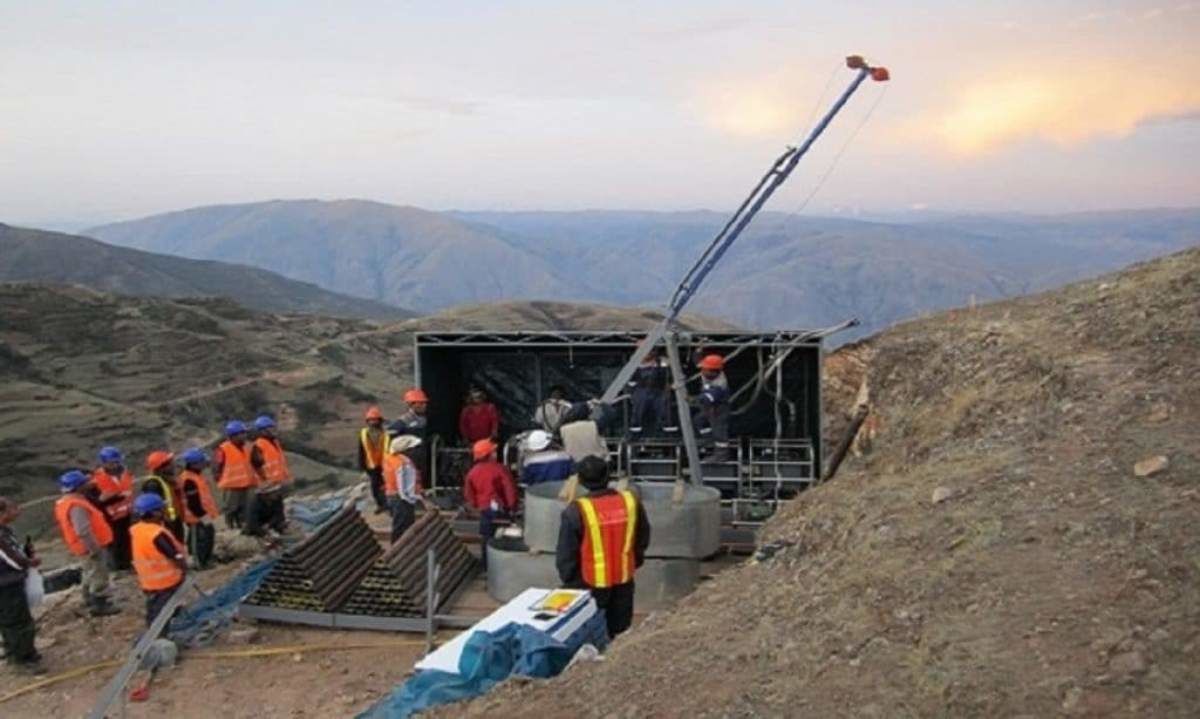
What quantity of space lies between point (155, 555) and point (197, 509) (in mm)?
2941

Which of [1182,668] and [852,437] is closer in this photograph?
[1182,668]

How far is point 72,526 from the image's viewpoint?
1162cm

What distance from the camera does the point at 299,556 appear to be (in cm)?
1148

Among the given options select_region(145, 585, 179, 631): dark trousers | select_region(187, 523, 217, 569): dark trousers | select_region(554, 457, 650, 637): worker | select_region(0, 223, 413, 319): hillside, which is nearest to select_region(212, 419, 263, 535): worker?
select_region(187, 523, 217, 569): dark trousers

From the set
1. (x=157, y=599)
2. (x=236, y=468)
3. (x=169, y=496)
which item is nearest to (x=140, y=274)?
(x=236, y=468)

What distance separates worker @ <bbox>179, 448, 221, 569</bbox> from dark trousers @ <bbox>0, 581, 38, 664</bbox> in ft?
8.56

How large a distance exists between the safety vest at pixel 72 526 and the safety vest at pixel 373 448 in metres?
3.57

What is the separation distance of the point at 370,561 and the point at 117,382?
29.9m

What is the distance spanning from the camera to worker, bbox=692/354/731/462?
13.7 metres

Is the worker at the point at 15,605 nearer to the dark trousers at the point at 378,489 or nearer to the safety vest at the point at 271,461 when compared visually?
the safety vest at the point at 271,461

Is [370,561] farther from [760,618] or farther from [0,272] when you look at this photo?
[0,272]

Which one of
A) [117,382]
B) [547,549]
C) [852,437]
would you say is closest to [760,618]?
[547,549]

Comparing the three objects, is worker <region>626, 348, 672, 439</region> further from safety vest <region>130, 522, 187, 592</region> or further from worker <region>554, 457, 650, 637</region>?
worker <region>554, 457, 650, 637</region>

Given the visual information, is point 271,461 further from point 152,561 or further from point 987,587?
point 987,587
